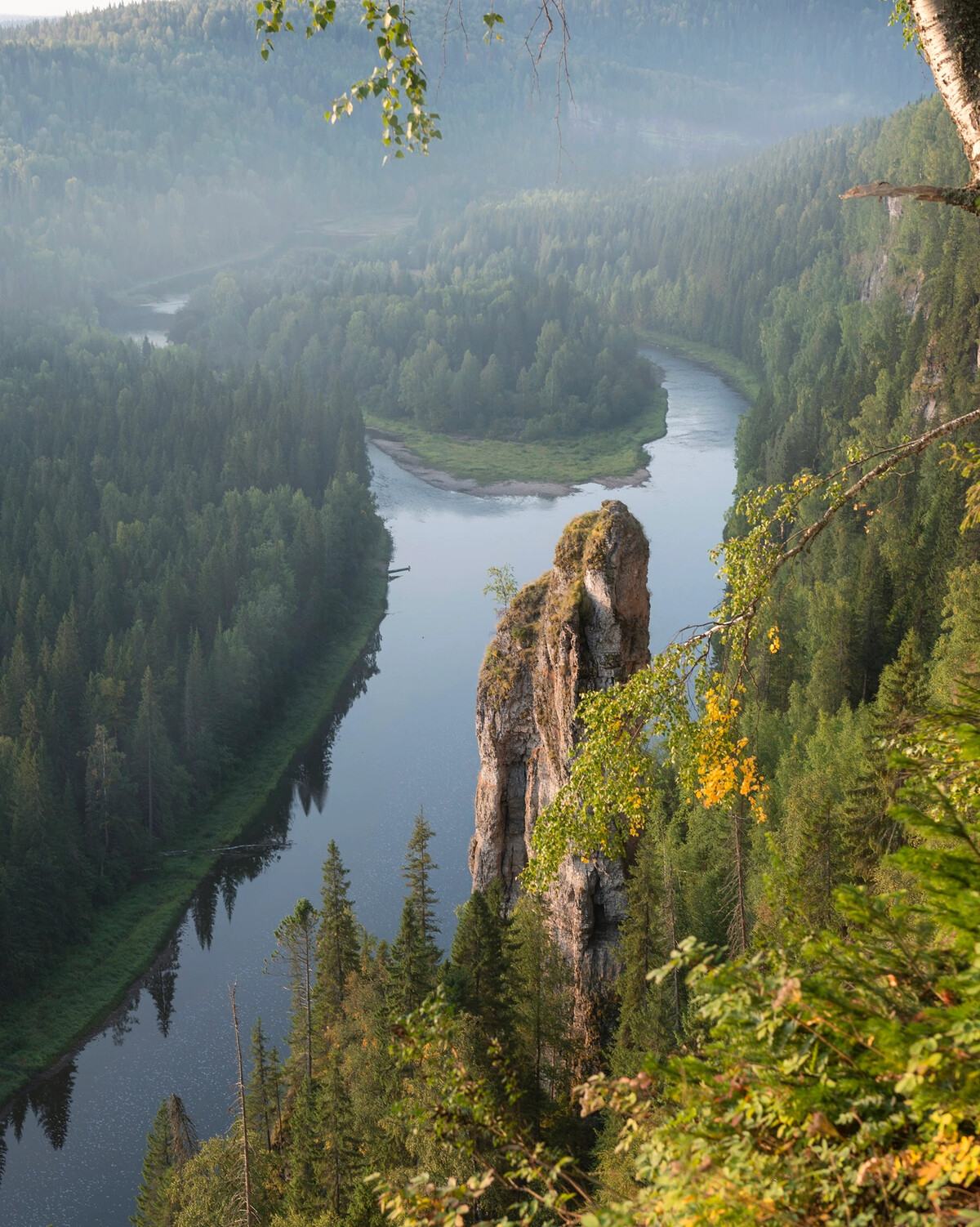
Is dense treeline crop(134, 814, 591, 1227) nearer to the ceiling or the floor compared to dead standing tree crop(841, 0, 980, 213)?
nearer to the floor

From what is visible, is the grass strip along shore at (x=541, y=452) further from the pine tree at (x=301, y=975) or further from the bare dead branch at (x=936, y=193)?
the bare dead branch at (x=936, y=193)

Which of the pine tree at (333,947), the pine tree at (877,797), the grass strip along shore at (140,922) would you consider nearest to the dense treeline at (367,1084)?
the pine tree at (333,947)

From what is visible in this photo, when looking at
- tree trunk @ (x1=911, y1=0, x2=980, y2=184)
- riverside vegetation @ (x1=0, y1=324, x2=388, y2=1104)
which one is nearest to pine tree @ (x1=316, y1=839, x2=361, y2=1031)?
riverside vegetation @ (x1=0, y1=324, x2=388, y2=1104)

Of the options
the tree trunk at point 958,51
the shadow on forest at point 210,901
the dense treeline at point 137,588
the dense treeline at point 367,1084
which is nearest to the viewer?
the tree trunk at point 958,51

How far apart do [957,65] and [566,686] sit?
2206 cm

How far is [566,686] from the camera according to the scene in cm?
2670

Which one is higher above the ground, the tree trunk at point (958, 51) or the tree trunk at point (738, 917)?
the tree trunk at point (958, 51)

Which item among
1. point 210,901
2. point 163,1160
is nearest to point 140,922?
point 210,901

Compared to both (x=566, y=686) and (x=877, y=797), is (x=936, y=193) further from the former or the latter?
(x=877, y=797)

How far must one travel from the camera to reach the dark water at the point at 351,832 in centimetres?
3584

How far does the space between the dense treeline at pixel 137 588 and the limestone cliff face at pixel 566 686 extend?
24066 millimetres

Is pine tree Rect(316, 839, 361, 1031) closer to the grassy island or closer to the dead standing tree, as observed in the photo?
the dead standing tree

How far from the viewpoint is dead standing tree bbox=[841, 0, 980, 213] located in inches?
198

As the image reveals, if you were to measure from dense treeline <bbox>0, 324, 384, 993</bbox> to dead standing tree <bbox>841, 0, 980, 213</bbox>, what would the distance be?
4552 centimetres
